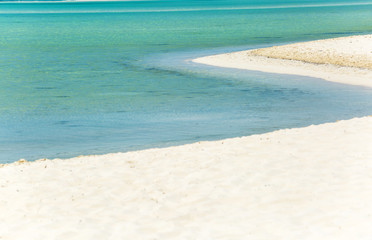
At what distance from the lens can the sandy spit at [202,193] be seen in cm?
821

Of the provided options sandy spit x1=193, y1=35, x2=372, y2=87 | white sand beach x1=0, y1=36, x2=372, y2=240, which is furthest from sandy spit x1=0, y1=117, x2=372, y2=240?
sandy spit x1=193, y1=35, x2=372, y2=87

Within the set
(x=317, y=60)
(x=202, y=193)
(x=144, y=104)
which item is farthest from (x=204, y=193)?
(x=317, y=60)

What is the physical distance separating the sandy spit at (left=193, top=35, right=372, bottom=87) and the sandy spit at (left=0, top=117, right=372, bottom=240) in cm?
1572

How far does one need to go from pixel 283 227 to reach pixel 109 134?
1014 centimetres

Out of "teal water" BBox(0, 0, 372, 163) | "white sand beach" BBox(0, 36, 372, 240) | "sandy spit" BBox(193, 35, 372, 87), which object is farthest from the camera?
"sandy spit" BBox(193, 35, 372, 87)

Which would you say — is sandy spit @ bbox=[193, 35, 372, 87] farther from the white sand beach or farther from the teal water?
the white sand beach

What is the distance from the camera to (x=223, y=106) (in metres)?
22.4

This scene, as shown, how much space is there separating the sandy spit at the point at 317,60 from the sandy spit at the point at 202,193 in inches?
619

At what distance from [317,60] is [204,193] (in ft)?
85.0

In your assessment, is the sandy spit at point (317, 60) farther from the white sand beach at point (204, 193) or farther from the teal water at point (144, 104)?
the white sand beach at point (204, 193)

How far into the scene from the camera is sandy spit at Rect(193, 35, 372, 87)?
96.5 feet

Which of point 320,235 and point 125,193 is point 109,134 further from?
point 320,235

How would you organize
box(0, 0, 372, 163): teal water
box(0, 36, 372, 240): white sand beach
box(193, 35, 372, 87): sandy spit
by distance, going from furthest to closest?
box(193, 35, 372, 87): sandy spit → box(0, 0, 372, 163): teal water → box(0, 36, 372, 240): white sand beach

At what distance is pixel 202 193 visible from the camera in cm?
984
